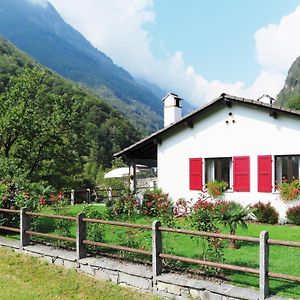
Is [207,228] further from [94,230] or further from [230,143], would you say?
[230,143]

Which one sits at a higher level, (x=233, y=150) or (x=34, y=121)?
(x=34, y=121)

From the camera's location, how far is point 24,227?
9.62 m

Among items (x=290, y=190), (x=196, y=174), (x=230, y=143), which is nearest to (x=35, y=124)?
(x=196, y=174)

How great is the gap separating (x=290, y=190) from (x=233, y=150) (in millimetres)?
2401

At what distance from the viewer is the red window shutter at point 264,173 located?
14094mm

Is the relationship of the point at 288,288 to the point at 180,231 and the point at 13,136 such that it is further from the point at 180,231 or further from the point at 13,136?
the point at 13,136

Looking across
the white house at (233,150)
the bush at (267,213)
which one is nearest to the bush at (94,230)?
the bush at (267,213)

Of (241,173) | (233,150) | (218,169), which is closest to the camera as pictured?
(241,173)

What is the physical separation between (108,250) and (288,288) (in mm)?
3729

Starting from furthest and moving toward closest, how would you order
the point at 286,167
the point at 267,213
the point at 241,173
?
the point at 241,173 → the point at 286,167 → the point at 267,213

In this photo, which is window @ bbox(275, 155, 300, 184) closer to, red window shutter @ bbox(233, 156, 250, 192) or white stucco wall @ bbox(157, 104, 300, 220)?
white stucco wall @ bbox(157, 104, 300, 220)

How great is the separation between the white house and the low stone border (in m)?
7.69

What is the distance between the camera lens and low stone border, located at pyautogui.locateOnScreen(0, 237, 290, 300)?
6188 millimetres

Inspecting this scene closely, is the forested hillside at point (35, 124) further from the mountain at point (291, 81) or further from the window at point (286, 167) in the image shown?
the mountain at point (291, 81)
